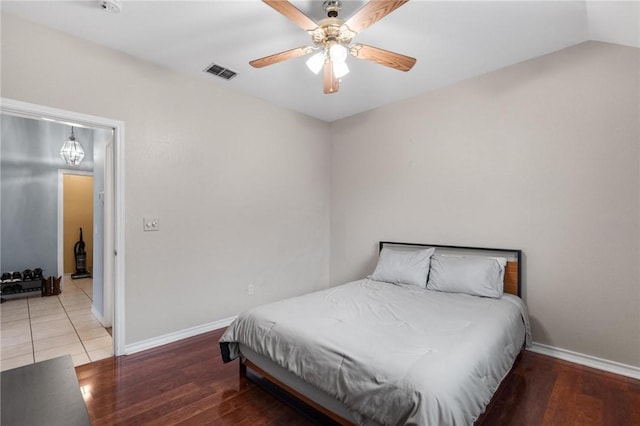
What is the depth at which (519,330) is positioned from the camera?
2.41m

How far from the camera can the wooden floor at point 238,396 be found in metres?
1.91

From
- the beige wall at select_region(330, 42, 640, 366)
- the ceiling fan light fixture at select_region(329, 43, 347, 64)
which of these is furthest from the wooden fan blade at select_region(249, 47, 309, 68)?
the beige wall at select_region(330, 42, 640, 366)

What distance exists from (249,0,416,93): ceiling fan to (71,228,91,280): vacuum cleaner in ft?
20.6

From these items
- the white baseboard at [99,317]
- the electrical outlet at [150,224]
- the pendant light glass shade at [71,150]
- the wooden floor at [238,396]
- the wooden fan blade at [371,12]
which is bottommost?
the wooden floor at [238,396]

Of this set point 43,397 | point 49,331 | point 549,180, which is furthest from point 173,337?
point 549,180

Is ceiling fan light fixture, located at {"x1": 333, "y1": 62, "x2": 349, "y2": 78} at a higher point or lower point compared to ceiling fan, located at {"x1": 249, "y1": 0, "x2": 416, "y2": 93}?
lower

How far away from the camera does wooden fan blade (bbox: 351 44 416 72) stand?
209 centimetres

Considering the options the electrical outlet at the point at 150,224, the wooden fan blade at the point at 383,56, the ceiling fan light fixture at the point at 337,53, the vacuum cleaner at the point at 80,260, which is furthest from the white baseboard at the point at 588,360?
the vacuum cleaner at the point at 80,260

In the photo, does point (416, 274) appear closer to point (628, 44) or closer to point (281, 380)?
point (281, 380)

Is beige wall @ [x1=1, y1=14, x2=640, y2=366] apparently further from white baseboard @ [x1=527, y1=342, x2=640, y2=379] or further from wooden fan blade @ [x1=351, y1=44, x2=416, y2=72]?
wooden fan blade @ [x1=351, y1=44, x2=416, y2=72]

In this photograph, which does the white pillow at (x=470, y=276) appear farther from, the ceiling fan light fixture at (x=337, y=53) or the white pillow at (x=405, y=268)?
the ceiling fan light fixture at (x=337, y=53)

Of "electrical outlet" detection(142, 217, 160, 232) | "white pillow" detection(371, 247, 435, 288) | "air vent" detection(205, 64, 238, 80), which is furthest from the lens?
"white pillow" detection(371, 247, 435, 288)

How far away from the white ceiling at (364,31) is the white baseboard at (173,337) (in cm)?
267

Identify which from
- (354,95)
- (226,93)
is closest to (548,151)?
(354,95)
